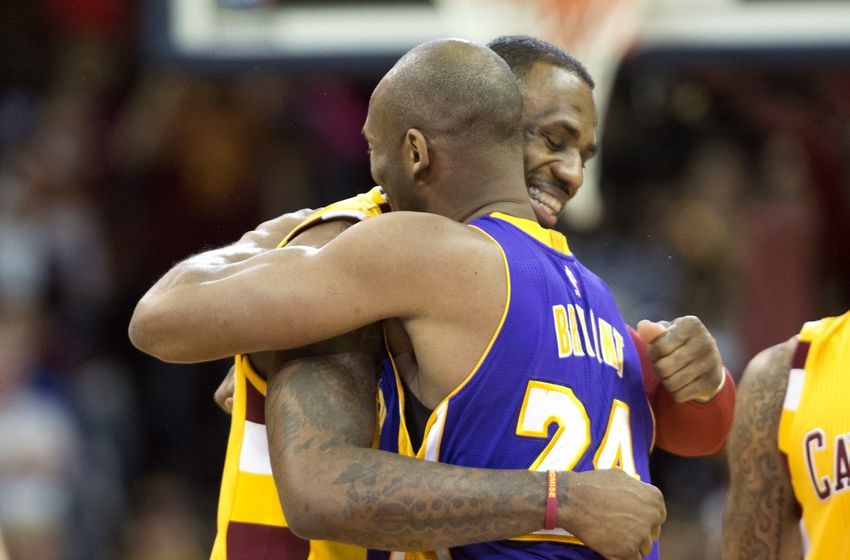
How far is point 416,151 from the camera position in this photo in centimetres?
334

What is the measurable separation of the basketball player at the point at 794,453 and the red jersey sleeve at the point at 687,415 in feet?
0.94

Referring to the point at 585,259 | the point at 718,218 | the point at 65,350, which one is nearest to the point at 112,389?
the point at 65,350

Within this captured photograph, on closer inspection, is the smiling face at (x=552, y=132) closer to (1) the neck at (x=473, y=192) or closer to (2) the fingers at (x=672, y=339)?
(1) the neck at (x=473, y=192)

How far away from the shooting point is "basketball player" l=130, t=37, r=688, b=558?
10.3 feet

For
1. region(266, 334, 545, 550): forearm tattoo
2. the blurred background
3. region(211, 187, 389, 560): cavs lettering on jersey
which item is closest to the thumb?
region(266, 334, 545, 550): forearm tattoo

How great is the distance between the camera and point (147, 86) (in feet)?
32.0

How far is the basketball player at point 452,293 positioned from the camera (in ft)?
10.3

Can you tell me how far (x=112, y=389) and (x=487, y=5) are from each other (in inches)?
132

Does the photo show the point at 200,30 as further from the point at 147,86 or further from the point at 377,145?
the point at 377,145

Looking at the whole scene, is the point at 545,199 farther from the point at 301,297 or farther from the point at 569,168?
the point at 301,297

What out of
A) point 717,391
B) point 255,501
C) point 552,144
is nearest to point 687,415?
point 717,391

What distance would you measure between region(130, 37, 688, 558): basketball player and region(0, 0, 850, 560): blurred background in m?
4.37

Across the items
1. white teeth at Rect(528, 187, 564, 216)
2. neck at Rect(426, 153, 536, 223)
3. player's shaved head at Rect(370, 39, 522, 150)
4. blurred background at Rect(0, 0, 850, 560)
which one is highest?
player's shaved head at Rect(370, 39, 522, 150)

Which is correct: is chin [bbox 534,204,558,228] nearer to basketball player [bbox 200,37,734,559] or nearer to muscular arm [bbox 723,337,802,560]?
basketball player [bbox 200,37,734,559]
